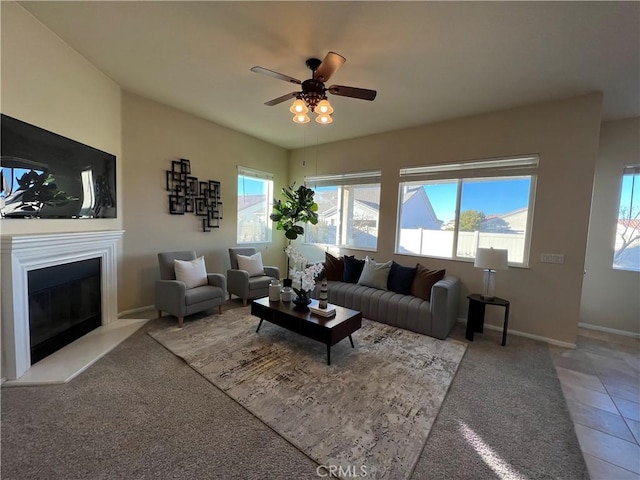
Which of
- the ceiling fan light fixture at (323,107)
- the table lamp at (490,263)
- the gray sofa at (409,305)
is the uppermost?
the ceiling fan light fixture at (323,107)

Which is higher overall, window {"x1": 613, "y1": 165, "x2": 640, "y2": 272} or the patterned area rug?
window {"x1": 613, "y1": 165, "x2": 640, "y2": 272}

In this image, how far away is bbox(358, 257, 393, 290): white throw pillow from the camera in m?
4.11

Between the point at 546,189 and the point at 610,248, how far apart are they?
154 cm

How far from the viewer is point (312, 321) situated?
271 centimetres

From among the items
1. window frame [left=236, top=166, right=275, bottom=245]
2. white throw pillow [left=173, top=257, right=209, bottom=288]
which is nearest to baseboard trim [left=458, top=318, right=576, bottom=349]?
white throw pillow [left=173, top=257, right=209, bottom=288]

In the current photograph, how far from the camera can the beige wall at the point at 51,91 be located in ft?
6.95

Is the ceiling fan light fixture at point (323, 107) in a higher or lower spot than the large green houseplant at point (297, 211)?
higher

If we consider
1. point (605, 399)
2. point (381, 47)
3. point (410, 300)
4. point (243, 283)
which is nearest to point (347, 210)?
point (410, 300)

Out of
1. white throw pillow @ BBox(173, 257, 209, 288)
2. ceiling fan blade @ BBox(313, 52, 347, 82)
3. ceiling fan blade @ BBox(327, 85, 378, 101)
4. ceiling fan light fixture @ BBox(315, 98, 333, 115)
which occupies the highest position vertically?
ceiling fan blade @ BBox(313, 52, 347, 82)

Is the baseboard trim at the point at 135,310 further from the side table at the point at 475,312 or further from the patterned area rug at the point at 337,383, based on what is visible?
the side table at the point at 475,312

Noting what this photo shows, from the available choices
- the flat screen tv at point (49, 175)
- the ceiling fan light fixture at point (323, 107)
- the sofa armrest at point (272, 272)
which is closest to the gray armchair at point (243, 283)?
the sofa armrest at point (272, 272)

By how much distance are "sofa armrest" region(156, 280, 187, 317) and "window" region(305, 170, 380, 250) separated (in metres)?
3.00

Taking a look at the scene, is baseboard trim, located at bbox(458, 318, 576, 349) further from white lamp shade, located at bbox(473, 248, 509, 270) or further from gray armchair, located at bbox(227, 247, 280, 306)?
gray armchair, located at bbox(227, 247, 280, 306)

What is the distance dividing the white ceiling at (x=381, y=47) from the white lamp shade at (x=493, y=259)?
6.18 ft
